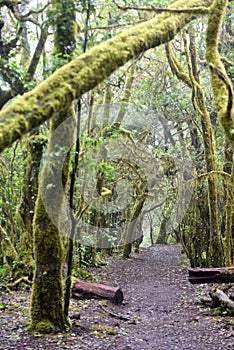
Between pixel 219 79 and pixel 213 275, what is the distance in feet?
18.3

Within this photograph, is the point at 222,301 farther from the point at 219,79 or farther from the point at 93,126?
the point at 93,126

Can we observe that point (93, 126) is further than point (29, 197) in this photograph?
Yes

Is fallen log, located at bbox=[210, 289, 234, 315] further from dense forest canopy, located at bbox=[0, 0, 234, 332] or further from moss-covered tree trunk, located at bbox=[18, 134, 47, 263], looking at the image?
moss-covered tree trunk, located at bbox=[18, 134, 47, 263]

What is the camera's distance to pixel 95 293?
9094 millimetres

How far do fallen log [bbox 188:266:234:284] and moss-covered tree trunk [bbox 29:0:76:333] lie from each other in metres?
3.93

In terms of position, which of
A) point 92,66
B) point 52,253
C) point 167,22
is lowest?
point 52,253

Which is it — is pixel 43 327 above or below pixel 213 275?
below

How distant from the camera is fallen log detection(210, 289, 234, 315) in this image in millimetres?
7570

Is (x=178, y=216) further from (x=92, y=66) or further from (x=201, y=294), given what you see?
(x=92, y=66)

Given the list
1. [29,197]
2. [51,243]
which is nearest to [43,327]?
[51,243]

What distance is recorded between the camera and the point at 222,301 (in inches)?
308

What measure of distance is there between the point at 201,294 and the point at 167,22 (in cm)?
719

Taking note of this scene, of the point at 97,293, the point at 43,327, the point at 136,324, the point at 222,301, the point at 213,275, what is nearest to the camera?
the point at 43,327

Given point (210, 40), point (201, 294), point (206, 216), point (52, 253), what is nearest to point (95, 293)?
point (201, 294)
